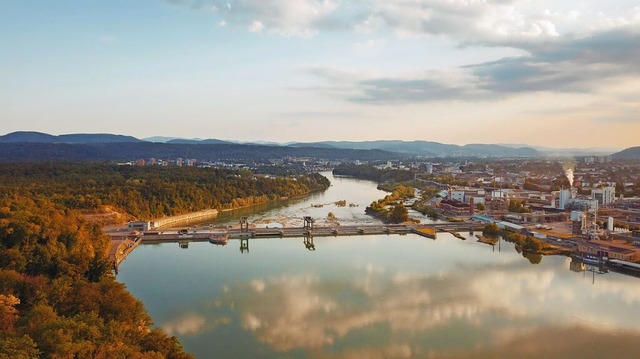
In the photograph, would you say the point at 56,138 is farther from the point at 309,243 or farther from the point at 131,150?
the point at 309,243

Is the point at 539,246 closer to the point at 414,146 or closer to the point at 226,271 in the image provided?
the point at 226,271

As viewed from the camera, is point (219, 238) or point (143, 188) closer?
point (219, 238)

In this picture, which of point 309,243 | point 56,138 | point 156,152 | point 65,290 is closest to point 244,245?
point 309,243

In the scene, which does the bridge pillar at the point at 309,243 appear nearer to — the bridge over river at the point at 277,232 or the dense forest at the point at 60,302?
the bridge over river at the point at 277,232

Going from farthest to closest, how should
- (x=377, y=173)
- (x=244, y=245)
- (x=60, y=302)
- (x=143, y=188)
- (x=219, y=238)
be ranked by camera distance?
(x=377, y=173) → (x=143, y=188) → (x=219, y=238) → (x=244, y=245) → (x=60, y=302)

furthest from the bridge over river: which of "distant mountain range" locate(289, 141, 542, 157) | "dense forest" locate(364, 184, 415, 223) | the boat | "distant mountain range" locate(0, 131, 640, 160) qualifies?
"distant mountain range" locate(289, 141, 542, 157)

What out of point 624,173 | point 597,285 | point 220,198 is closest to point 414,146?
point 624,173

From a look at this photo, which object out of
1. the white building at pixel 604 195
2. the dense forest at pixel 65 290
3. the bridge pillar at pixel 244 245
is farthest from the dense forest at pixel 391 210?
the dense forest at pixel 65 290
